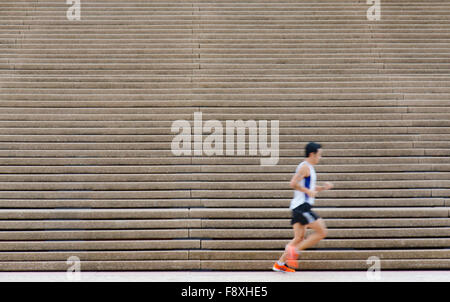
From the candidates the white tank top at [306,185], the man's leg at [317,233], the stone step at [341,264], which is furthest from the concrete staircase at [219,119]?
the white tank top at [306,185]

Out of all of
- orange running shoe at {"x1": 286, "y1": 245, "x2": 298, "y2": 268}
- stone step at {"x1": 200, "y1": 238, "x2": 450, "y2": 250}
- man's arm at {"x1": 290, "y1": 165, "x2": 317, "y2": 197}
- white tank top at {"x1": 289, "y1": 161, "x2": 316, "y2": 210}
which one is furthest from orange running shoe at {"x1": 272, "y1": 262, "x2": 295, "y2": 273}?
man's arm at {"x1": 290, "y1": 165, "x2": 317, "y2": 197}

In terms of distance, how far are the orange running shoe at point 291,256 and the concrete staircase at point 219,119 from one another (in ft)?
1.02

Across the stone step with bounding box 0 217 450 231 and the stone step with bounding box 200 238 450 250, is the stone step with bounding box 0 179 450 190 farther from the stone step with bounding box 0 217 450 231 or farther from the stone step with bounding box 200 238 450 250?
the stone step with bounding box 200 238 450 250

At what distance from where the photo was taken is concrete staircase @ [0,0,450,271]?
4.94 meters

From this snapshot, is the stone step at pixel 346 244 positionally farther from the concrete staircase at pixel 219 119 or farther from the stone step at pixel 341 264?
the stone step at pixel 341 264

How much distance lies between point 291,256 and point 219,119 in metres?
2.89

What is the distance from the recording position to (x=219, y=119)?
6.72m

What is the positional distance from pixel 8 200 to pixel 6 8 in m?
5.31

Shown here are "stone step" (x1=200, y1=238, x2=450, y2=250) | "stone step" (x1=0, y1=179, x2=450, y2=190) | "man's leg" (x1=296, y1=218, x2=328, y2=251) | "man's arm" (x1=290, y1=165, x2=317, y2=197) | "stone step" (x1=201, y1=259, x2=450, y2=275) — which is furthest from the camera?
"stone step" (x1=0, y1=179, x2=450, y2=190)

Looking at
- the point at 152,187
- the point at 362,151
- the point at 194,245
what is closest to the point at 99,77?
the point at 152,187

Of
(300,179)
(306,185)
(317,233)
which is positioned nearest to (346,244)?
(317,233)

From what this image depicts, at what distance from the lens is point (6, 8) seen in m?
8.94

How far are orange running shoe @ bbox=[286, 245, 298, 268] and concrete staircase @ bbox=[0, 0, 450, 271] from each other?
310 millimetres

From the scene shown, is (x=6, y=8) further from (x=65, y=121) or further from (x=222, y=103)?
(x=222, y=103)
